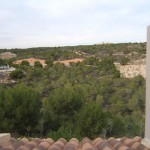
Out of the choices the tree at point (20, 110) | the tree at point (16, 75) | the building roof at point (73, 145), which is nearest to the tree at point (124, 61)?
the tree at point (16, 75)

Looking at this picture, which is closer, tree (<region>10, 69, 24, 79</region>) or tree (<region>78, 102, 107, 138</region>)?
tree (<region>78, 102, 107, 138</region>)

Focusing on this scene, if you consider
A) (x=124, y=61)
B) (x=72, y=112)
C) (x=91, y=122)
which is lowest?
(x=72, y=112)

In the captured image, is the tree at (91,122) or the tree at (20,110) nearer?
the tree at (91,122)

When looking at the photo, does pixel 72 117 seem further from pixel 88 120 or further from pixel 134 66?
pixel 134 66

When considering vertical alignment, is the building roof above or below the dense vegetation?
above

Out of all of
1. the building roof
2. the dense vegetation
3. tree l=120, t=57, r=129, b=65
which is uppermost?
the building roof

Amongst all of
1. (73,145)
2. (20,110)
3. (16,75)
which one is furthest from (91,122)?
(16,75)

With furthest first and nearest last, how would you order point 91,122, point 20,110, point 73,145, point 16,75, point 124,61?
point 124,61 < point 16,75 < point 20,110 < point 91,122 < point 73,145

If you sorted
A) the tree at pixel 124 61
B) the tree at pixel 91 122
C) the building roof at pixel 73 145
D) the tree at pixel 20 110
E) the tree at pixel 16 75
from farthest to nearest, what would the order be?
the tree at pixel 124 61 → the tree at pixel 16 75 → the tree at pixel 20 110 → the tree at pixel 91 122 → the building roof at pixel 73 145

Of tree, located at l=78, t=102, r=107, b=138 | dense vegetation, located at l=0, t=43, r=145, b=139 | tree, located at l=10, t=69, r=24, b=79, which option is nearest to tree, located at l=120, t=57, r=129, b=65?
tree, located at l=10, t=69, r=24, b=79

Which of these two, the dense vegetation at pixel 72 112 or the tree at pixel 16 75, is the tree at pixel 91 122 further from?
the tree at pixel 16 75

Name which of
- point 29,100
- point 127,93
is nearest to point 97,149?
point 29,100

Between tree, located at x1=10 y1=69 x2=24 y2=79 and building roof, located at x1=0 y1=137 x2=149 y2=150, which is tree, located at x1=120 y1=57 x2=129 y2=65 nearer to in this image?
tree, located at x1=10 y1=69 x2=24 y2=79

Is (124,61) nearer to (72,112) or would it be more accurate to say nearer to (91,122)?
(72,112)
